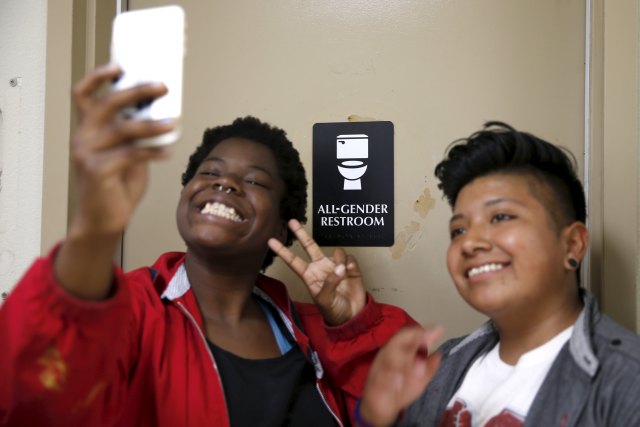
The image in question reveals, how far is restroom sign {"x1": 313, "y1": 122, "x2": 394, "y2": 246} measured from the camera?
2.00 m

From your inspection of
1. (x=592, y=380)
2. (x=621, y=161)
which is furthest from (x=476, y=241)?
(x=621, y=161)

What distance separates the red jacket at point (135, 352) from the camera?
2.85 ft

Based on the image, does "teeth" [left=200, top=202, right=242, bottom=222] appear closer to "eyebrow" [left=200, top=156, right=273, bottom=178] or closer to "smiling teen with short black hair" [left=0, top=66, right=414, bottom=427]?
"smiling teen with short black hair" [left=0, top=66, right=414, bottom=427]

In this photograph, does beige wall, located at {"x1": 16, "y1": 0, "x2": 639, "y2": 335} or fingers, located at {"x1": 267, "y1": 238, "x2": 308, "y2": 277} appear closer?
fingers, located at {"x1": 267, "y1": 238, "x2": 308, "y2": 277}

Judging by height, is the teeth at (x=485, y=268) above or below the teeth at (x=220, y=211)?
below

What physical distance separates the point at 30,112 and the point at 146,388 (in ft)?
3.37

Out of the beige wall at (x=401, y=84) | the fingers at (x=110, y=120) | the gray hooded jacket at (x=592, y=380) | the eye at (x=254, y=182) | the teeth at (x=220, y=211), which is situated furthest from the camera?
the beige wall at (x=401, y=84)

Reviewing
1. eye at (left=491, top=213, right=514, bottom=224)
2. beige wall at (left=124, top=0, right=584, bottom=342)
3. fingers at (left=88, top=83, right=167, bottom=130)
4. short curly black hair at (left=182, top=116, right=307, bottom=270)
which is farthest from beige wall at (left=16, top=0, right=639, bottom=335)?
fingers at (left=88, top=83, right=167, bottom=130)

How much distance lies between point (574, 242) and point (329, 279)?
1.98 feet

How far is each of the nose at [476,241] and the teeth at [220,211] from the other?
58cm

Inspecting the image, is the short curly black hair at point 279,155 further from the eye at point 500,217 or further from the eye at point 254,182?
the eye at point 500,217

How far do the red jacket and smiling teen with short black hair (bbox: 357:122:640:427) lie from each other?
9.7 inches

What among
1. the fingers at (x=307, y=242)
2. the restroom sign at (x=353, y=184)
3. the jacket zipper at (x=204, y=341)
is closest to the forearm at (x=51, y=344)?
the jacket zipper at (x=204, y=341)

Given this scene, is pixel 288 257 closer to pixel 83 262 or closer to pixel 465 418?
pixel 465 418
